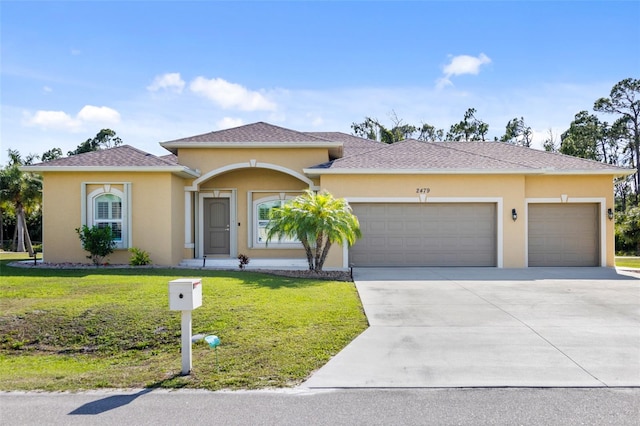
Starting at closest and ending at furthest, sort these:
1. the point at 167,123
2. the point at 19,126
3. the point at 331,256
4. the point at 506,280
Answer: the point at 506,280
the point at 331,256
the point at 19,126
the point at 167,123

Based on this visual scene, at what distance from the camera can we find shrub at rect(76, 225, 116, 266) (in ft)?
43.3

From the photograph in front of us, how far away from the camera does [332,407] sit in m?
4.08

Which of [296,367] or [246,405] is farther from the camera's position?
[296,367]

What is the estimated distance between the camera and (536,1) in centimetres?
1197

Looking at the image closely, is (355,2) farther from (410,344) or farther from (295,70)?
(410,344)

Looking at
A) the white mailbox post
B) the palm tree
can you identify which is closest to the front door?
the palm tree

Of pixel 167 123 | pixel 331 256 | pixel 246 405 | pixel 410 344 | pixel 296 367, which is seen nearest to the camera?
pixel 246 405

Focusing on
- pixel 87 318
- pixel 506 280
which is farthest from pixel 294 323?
pixel 506 280

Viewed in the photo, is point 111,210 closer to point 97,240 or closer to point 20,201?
point 97,240

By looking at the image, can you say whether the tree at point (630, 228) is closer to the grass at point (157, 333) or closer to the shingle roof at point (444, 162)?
the shingle roof at point (444, 162)

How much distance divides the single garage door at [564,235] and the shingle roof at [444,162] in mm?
1411

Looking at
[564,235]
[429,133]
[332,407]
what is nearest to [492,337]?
[332,407]

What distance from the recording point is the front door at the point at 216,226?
1627 cm

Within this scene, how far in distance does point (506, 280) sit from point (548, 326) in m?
4.90
